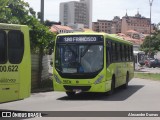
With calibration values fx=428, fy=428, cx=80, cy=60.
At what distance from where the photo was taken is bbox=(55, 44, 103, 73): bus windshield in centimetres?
1789

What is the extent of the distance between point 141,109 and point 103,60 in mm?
4463

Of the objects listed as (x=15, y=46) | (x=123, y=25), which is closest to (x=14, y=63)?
(x=15, y=46)

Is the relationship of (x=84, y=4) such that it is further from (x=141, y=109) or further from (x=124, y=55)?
(x=141, y=109)

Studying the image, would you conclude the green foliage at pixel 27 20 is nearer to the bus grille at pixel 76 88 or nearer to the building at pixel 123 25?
the bus grille at pixel 76 88

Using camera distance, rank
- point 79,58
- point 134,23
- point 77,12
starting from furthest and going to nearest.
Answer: point 134,23 → point 77,12 → point 79,58

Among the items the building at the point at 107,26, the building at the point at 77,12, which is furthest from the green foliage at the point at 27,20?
the building at the point at 107,26

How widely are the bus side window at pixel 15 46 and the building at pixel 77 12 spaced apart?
114 m

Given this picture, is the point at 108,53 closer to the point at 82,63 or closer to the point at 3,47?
the point at 82,63

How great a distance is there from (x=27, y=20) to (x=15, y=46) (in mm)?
12555

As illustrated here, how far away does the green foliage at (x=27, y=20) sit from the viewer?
78.0ft

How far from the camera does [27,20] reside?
25.4 m

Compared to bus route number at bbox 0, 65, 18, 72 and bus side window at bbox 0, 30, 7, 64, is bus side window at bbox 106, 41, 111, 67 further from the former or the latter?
bus side window at bbox 0, 30, 7, 64

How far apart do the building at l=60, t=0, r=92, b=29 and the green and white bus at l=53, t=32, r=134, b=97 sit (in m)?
109

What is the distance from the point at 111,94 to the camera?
20.0 m
